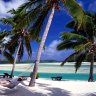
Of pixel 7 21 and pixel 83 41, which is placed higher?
pixel 7 21

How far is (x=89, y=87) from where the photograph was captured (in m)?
18.7

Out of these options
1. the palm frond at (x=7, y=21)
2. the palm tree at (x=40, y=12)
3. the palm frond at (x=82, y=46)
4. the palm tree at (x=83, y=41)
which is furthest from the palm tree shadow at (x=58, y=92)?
the palm frond at (x=7, y=21)

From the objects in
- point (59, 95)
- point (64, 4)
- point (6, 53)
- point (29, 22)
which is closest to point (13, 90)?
point (59, 95)

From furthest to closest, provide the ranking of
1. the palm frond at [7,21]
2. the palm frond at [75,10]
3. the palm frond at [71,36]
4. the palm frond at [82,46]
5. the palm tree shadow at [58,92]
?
the palm frond at [7,21], the palm frond at [71,36], the palm frond at [82,46], the palm frond at [75,10], the palm tree shadow at [58,92]

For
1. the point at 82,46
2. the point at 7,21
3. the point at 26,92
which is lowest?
the point at 26,92

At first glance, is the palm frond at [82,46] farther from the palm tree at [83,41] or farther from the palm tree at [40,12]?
the palm tree at [40,12]

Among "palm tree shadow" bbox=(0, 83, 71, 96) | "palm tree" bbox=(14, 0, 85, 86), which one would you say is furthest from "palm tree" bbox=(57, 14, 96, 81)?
"palm tree shadow" bbox=(0, 83, 71, 96)

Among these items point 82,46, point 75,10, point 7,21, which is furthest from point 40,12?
point 7,21

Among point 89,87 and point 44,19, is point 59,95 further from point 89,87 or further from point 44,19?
point 44,19

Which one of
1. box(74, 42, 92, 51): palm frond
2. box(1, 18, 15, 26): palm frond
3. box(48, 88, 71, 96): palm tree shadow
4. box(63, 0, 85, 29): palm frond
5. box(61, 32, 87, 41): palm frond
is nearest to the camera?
box(48, 88, 71, 96): palm tree shadow

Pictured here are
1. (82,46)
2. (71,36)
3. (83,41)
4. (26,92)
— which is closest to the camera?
(26,92)

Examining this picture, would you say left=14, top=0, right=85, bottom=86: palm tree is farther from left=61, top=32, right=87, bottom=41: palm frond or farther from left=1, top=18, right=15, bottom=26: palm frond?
left=1, top=18, right=15, bottom=26: palm frond

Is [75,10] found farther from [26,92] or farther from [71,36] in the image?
[26,92]

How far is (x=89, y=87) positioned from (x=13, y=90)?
227 inches
